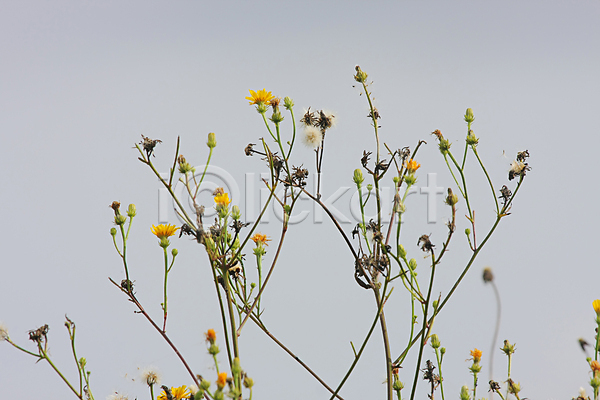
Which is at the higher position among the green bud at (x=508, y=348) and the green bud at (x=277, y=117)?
the green bud at (x=277, y=117)

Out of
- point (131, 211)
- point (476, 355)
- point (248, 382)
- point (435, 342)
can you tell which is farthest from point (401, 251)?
point (131, 211)

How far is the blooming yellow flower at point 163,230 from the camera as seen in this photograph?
270 cm

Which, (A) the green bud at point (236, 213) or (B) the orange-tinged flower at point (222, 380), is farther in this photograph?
(A) the green bud at point (236, 213)

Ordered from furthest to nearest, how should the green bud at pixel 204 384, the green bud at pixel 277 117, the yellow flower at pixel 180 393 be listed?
the green bud at pixel 277 117
the yellow flower at pixel 180 393
the green bud at pixel 204 384

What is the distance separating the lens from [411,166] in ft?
9.17

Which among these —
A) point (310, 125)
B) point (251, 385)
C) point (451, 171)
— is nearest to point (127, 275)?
point (251, 385)

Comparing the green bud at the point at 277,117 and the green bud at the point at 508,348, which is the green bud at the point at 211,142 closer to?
the green bud at the point at 277,117

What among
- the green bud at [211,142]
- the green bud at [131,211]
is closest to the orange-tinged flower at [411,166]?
the green bud at [211,142]

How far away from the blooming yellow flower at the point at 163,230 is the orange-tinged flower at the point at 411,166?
109 centimetres

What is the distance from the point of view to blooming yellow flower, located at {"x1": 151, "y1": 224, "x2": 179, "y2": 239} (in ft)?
8.86

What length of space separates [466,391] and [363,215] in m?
0.95

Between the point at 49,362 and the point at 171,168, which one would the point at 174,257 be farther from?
the point at 49,362

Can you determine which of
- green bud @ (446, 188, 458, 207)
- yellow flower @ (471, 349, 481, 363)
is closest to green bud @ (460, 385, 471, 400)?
yellow flower @ (471, 349, 481, 363)

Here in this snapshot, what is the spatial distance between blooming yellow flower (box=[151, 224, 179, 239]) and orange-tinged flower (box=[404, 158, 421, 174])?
109cm
